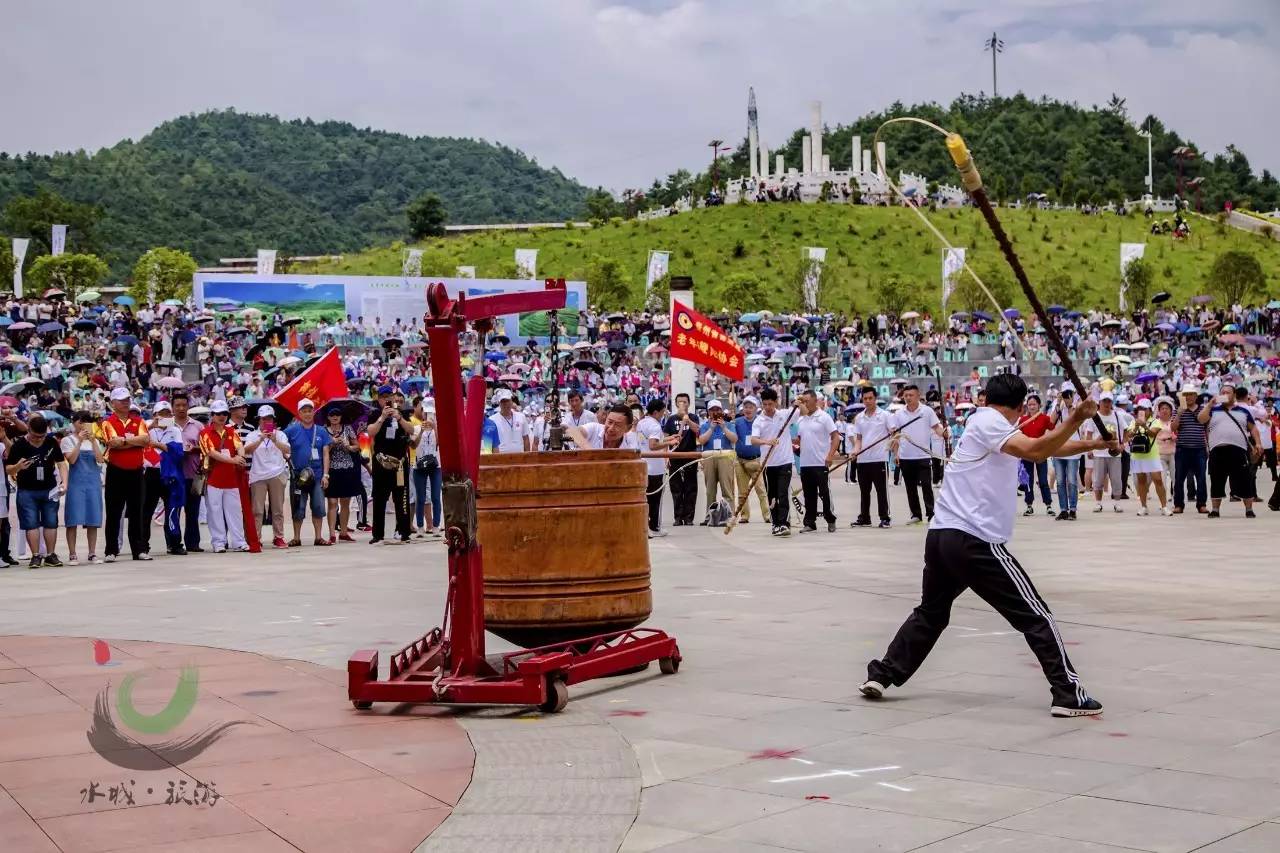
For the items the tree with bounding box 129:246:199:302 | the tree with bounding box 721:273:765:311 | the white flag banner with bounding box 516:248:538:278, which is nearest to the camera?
the white flag banner with bounding box 516:248:538:278

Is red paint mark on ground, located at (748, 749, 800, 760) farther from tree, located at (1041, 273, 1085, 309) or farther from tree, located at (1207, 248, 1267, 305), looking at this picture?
tree, located at (1041, 273, 1085, 309)

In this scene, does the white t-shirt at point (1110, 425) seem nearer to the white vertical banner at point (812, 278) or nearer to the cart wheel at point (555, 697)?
the cart wheel at point (555, 697)

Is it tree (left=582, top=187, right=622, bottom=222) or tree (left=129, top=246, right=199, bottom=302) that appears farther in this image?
tree (left=582, top=187, right=622, bottom=222)

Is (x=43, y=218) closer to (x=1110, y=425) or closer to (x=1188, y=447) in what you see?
(x=1110, y=425)

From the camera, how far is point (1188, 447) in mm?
20156

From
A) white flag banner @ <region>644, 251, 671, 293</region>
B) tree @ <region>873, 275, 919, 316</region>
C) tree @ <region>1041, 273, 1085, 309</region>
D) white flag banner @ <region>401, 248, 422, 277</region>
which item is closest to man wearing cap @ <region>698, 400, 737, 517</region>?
white flag banner @ <region>644, 251, 671, 293</region>

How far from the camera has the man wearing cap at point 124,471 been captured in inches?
635

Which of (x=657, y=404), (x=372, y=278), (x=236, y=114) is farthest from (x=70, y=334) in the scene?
(x=236, y=114)

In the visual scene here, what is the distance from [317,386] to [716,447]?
5.55 metres

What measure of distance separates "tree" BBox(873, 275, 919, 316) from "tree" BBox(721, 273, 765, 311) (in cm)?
662

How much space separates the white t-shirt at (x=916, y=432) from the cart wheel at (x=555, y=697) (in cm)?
1112

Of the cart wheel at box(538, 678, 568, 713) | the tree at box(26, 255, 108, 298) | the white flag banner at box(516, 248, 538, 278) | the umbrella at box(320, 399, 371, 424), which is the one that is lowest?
the cart wheel at box(538, 678, 568, 713)

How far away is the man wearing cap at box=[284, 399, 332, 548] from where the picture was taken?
710 inches

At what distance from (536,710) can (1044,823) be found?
3.03m
